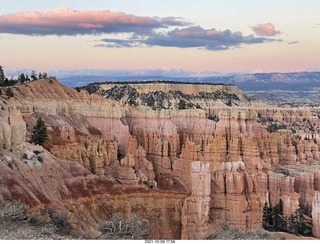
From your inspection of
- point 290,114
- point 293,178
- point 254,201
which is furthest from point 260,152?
point 290,114

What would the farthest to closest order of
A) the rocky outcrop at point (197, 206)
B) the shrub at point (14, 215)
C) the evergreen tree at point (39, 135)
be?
the evergreen tree at point (39, 135)
the rocky outcrop at point (197, 206)
the shrub at point (14, 215)

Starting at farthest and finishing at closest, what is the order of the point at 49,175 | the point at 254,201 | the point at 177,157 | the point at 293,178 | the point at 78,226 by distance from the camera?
the point at 177,157 < the point at 293,178 < the point at 254,201 < the point at 49,175 < the point at 78,226

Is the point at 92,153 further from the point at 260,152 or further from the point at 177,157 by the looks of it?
the point at 260,152

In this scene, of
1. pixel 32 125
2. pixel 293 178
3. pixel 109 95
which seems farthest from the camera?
pixel 109 95

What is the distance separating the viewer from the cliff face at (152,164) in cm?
3566

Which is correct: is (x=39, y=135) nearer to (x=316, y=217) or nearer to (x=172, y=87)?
(x=316, y=217)

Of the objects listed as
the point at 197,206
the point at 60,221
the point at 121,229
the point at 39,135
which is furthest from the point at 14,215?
the point at 39,135

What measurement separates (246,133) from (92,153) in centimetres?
2468

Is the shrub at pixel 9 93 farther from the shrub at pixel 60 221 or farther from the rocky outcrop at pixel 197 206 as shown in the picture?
the shrub at pixel 60 221

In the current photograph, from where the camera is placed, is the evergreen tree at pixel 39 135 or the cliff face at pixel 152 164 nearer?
the cliff face at pixel 152 164

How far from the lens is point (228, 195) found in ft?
138

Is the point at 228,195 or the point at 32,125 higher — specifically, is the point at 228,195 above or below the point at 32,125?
below

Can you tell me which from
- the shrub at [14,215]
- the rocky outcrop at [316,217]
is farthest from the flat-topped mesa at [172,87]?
the shrub at [14,215]

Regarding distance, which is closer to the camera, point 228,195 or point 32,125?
point 228,195
